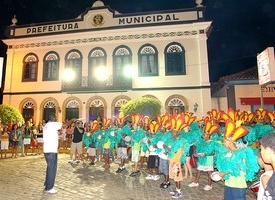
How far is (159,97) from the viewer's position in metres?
18.6

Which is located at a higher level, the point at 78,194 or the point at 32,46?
the point at 32,46

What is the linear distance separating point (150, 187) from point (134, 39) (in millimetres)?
15077

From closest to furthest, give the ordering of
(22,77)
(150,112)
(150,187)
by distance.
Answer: (150,187) → (150,112) → (22,77)

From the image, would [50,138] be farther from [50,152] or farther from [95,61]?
[95,61]

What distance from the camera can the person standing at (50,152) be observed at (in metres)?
6.11

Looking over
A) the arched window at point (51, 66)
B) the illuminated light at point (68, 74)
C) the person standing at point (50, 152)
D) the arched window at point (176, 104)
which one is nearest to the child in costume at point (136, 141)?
the person standing at point (50, 152)

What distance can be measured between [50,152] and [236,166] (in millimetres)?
4582

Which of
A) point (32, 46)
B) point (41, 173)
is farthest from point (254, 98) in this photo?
point (32, 46)

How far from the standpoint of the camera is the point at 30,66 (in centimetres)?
2123

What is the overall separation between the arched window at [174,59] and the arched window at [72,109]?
26.4 feet

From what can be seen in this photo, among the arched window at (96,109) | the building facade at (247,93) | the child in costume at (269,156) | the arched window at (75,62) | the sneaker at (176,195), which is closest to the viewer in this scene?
the child in costume at (269,156)

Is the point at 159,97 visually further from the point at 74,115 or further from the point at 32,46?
the point at 32,46

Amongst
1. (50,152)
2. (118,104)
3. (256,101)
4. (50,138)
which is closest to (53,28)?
(118,104)

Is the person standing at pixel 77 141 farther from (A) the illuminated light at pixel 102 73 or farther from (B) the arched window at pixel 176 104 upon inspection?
(B) the arched window at pixel 176 104
